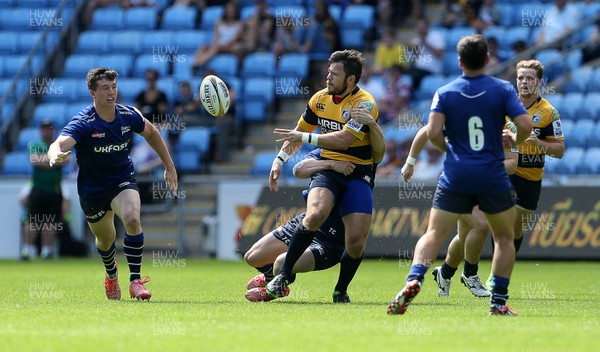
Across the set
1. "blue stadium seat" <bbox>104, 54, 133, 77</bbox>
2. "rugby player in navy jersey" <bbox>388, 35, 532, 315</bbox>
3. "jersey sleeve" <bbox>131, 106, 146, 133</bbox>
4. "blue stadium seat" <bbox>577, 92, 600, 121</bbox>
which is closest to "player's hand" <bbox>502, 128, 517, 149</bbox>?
"rugby player in navy jersey" <bbox>388, 35, 532, 315</bbox>

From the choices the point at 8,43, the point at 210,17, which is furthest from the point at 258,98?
the point at 8,43

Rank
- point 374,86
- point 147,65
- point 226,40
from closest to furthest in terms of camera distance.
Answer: point 374,86 → point 226,40 → point 147,65

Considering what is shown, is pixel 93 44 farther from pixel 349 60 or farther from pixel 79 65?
pixel 349 60

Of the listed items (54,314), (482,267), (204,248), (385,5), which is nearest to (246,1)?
(385,5)

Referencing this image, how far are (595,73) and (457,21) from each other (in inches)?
128

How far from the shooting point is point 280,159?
11922mm

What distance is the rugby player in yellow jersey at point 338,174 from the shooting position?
1132cm

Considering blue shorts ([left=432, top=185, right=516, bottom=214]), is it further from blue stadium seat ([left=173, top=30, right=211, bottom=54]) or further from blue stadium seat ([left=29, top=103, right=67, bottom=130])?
blue stadium seat ([left=173, top=30, right=211, bottom=54])

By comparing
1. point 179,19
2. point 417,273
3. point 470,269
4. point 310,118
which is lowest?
point 470,269

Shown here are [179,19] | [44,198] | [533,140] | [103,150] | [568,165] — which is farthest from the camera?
[179,19]

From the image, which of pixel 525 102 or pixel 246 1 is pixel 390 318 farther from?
pixel 246 1

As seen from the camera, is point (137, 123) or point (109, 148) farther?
point (137, 123)

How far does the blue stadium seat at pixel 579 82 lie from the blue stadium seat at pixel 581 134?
1.09 m

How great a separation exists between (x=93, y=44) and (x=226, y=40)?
3243 millimetres
